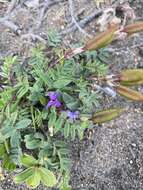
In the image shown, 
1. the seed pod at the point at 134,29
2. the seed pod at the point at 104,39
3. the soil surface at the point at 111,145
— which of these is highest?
the seed pod at the point at 134,29

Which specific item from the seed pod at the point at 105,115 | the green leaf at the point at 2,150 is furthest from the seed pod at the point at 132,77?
the green leaf at the point at 2,150

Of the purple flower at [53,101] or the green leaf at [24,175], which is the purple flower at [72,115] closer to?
the purple flower at [53,101]

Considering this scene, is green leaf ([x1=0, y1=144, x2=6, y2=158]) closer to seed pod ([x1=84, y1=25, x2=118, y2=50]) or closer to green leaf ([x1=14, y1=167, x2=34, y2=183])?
green leaf ([x1=14, y1=167, x2=34, y2=183])

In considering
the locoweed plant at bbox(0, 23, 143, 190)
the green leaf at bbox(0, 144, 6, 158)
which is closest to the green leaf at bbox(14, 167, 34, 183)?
the locoweed plant at bbox(0, 23, 143, 190)

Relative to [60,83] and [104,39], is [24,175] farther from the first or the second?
[104,39]

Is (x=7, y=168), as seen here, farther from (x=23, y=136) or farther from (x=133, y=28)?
(x=133, y=28)

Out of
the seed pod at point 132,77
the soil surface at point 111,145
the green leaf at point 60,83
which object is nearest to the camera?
the seed pod at point 132,77

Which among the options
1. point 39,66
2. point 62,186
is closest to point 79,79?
point 39,66
